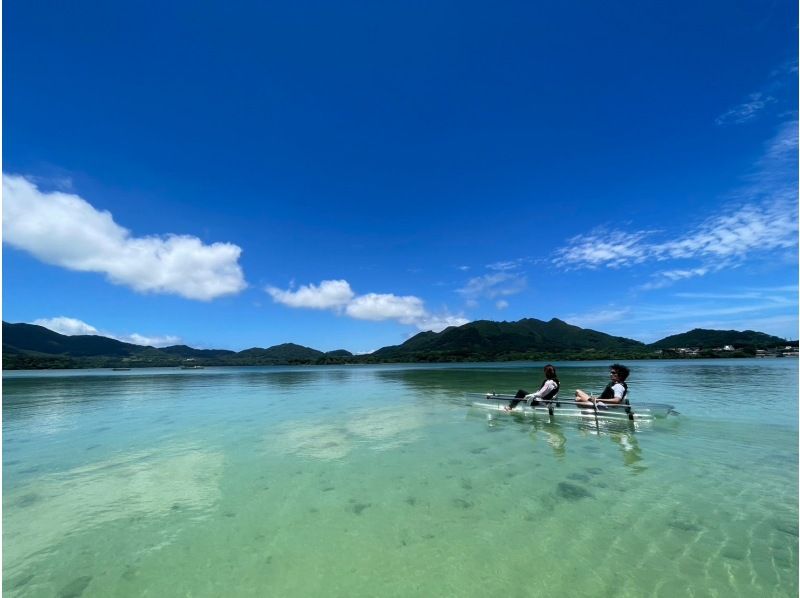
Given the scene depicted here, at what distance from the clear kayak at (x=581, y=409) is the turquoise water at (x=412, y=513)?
98 cm

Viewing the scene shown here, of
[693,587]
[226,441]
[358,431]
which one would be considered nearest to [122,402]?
[226,441]

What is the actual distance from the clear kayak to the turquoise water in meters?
0.98

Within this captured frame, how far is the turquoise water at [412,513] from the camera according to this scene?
6.30 m

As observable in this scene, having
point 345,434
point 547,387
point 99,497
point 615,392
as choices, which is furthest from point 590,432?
point 99,497

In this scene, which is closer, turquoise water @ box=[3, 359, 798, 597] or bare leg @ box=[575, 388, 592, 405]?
turquoise water @ box=[3, 359, 798, 597]

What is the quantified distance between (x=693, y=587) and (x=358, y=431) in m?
14.5

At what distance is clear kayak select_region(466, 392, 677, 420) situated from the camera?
18.6 metres

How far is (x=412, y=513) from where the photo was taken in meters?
8.73

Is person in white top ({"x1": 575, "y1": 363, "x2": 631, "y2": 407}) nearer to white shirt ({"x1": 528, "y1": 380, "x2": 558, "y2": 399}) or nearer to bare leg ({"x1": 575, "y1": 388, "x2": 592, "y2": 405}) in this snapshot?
bare leg ({"x1": 575, "y1": 388, "x2": 592, "y2": 405})

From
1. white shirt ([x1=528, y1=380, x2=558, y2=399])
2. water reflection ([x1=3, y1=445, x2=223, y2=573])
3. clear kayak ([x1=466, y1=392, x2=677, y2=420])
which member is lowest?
water reflection ([x1=3, y1=445, x2=223, y2=573])

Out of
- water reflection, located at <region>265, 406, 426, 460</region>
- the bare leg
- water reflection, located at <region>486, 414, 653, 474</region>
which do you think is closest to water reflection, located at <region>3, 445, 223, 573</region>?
water reflection, located at <region>265, 406, 426, 460</region>

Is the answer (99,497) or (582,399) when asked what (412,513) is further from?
(582,399)

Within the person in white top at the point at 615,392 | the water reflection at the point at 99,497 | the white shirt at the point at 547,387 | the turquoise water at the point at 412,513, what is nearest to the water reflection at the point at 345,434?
the turquoise water at the point at 412,513

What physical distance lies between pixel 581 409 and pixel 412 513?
1402 cm
